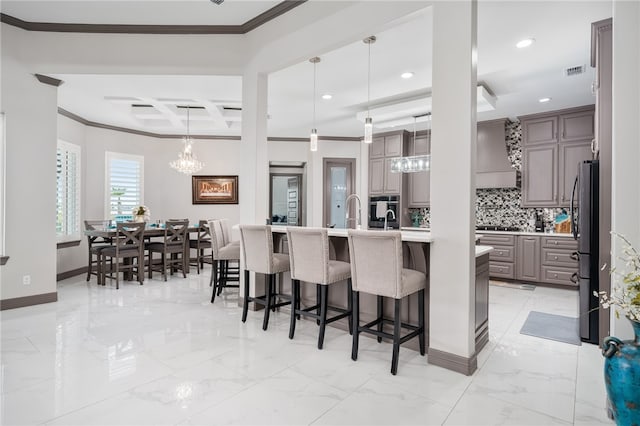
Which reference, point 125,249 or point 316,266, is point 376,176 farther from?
point 125,249

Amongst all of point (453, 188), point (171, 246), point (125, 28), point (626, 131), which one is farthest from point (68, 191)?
point (626, 131)

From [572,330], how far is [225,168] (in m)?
6.75

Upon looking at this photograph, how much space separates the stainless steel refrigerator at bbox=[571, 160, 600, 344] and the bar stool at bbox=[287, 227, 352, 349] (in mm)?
2142

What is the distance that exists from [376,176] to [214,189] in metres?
3.62

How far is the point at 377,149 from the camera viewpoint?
23.6ft

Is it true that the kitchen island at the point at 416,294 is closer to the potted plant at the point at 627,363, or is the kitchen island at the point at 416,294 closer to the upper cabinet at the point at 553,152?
the potted plant at the point at 627,363

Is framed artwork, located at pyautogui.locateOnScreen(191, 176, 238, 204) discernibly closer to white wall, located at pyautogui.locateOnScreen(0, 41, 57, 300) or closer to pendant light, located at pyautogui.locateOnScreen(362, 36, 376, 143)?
white wall, located at pyautogui.locateOnScreen(0, 41, 57, 300)

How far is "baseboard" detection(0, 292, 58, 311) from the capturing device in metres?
3.94

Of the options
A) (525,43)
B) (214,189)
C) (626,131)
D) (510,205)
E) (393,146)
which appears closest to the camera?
(626,131)

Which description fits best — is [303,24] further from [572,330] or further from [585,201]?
[572,330]

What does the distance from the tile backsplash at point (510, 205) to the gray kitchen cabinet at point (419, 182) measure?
100 cm

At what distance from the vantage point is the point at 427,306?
114 inches

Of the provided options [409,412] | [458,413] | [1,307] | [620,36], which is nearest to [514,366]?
[458,413]

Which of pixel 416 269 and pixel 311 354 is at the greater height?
pixel 416 269
